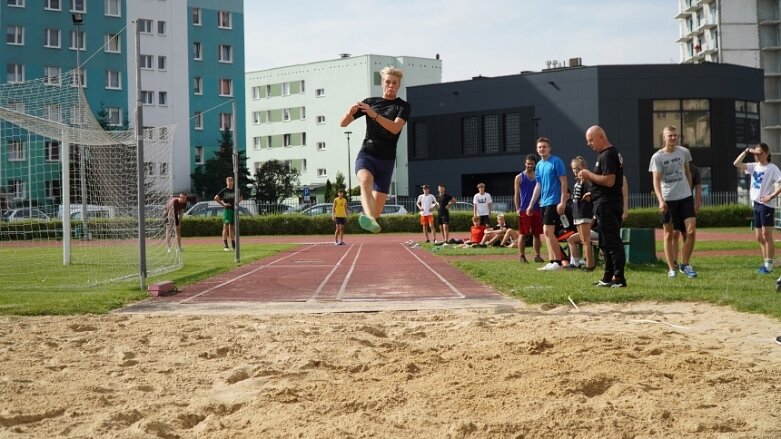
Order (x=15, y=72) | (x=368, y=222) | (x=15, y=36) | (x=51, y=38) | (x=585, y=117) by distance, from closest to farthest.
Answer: (x=368, y=222)
(x=585, y=117)
(x=15, y=36)
(x=15, y=72)
(x=51, y=38)

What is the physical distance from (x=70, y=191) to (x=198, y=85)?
137ft

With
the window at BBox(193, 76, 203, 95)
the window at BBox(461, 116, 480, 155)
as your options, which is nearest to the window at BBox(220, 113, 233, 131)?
the window at BBox(193, 76, 203, 95)

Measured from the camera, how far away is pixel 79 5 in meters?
55.0

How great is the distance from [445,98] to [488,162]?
4707 millimetres

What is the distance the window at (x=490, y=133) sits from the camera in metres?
52.1

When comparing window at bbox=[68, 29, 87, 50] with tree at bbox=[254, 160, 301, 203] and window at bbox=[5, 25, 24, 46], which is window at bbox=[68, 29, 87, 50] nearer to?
window at bbox=[5, 25, 24, 46]

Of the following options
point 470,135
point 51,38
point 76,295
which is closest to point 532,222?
point 76,295

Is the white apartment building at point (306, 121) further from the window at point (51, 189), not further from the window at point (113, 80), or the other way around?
the window at point (51, 189)

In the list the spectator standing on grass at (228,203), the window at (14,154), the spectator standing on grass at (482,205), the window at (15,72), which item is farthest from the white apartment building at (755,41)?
the window at (14,154)

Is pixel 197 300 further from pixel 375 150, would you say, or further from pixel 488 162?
pixel 488 162

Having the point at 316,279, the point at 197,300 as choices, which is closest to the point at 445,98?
the point at 316,279

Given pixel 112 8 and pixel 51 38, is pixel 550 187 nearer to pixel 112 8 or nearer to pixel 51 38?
pixel 51 38

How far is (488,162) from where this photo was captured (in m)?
52.2

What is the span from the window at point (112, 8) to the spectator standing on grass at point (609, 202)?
168 ft
